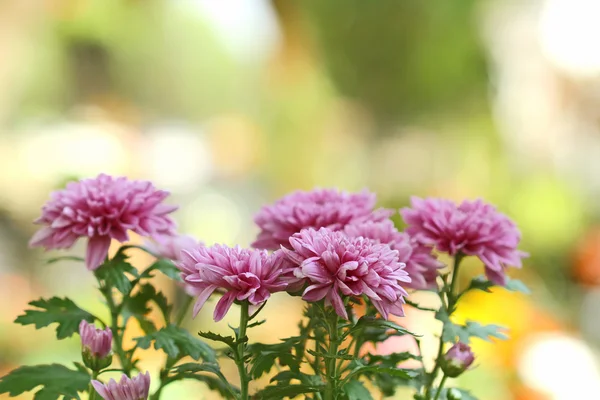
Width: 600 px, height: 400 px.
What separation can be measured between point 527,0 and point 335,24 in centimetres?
72

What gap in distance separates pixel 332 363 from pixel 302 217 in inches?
3.6

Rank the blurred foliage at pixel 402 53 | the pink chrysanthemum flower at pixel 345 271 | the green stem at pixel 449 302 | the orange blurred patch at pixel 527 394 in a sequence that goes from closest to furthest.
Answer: the pink chrysanthemum flower at pixel 345 271 < the green stem at pixel 449 302 < the orange blurred patch at pixel 527 394 < the blurred foliage at pixel 402 53

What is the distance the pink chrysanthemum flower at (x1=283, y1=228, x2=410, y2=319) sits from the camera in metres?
0.30

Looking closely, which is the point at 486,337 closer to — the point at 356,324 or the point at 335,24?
the point at 356,324

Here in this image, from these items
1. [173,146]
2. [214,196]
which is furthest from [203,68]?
[214,196]

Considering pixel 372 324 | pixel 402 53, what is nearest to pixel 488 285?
pixel 372 324

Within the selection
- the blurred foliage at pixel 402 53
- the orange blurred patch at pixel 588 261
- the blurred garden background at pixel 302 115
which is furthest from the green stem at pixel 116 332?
the orange blurred patch at pixel 588 261

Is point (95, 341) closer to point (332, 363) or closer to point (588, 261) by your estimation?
point (332, 363)

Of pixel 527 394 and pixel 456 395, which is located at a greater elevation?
pixel 456 395

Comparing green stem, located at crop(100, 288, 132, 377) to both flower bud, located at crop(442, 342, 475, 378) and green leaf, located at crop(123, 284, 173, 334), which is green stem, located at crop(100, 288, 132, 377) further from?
flower bud, located at crop(442, 342, 475, 378)

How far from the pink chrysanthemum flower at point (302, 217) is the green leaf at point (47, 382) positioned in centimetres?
13

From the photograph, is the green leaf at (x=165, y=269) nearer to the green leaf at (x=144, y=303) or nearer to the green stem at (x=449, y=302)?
the green leaf at (x=144, y=303)

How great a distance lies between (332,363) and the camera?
0.35m

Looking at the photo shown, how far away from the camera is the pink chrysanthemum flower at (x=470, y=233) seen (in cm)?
40
